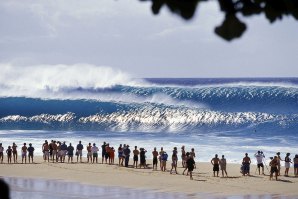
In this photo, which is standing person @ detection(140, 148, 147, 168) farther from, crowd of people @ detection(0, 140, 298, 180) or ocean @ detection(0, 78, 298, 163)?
ocean @ detection(0, 78, 298, 163)

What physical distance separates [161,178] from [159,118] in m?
29.1

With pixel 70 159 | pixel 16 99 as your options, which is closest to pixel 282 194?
pixel 70 159

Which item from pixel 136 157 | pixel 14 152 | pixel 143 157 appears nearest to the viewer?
Answer: pixel 143 157

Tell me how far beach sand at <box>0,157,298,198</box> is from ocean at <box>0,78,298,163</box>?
4.28 meters

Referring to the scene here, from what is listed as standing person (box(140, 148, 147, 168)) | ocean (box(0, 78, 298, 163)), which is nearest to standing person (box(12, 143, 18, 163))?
ocean (box(0, 78, 298, 163))

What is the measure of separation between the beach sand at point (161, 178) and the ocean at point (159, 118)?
4278mm

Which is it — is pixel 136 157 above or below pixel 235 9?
below

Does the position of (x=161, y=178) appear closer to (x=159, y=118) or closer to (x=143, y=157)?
(x=143, y=157)

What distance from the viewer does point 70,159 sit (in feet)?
78.6

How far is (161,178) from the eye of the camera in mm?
18781

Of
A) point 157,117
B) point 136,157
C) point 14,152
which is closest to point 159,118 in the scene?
point 157,117

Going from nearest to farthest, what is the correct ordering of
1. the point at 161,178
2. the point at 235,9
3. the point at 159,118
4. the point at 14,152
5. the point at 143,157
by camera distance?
1. the point at 235,9
2. the point at 161,178
3. the point at 143,157
4. the point at 14,152
5. the point at 159,118

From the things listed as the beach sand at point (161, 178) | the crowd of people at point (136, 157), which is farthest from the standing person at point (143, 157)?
the beach sand at point (161, 178)

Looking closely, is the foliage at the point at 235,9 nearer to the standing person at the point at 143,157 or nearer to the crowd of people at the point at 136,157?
the crowd of people at the point at 136,157
